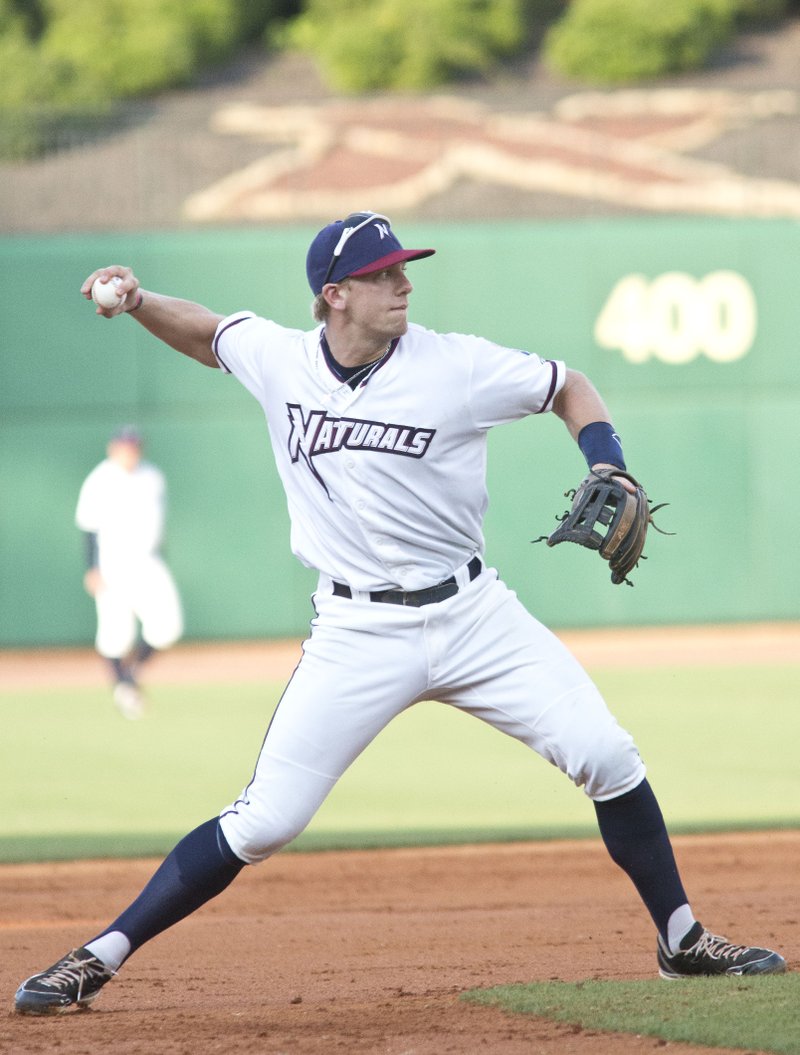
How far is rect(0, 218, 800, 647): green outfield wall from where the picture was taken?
13844 mm

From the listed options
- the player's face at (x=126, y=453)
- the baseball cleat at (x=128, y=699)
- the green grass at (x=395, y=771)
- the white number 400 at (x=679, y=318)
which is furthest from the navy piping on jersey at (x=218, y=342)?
Result: the white number 400 at (x=679, y=318)

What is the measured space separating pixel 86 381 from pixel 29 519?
4.37 ft

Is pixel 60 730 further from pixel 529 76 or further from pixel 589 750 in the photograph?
pixel 529 76

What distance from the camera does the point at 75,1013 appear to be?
377cm

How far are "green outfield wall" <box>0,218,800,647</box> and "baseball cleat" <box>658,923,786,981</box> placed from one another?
9.91 meters

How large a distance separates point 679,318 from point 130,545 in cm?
627

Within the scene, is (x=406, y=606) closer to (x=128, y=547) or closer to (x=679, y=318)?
(x=128, y=547)

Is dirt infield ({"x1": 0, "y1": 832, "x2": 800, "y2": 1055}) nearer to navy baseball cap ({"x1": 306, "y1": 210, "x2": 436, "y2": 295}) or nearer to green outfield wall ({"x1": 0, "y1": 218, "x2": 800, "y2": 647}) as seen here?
navy baseball cap ({"x1": 306, "y1": 210, "x2": 436, "y2": 295})

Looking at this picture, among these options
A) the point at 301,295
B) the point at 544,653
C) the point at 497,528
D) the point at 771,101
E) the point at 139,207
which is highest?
the point at 771,101

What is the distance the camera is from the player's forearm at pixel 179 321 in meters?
3.91

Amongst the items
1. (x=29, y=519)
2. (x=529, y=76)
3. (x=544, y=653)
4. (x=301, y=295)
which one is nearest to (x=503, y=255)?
(x=301, y=295)

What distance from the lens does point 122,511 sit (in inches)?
412

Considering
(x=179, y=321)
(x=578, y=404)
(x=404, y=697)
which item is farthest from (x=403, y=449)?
(x=179, y=321)

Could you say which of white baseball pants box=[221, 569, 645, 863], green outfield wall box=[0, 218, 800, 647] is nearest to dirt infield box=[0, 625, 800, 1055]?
white baseball pants box=[221, 569, 645, 863]
